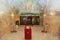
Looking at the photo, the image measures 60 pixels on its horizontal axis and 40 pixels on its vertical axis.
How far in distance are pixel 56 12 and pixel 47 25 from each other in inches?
13.8

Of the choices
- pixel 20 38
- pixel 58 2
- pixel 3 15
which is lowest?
pixel 20 38

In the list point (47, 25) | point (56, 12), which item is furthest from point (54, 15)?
point (47, 25)

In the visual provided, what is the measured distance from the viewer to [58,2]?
3.05 meters

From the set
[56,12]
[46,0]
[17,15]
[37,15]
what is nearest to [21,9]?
[17,15]

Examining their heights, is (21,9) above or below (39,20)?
above

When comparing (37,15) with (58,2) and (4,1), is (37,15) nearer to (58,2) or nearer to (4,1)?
(58,2)

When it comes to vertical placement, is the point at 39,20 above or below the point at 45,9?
below

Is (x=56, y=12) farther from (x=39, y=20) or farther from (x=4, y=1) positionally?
(x=4, y=1)

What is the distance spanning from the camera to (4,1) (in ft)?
10.0

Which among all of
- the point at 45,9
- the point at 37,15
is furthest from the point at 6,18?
the point at 45,9

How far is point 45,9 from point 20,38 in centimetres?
84

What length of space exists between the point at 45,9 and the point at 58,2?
0.32m

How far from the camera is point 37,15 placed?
3074mm

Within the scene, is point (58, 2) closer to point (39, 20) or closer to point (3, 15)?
point (39, 20)
